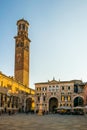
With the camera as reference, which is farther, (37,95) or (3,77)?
(37,95)

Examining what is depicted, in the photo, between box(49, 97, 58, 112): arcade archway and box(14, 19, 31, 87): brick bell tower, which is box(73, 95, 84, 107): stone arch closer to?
box(49, 97, 58, 112): arcade archway

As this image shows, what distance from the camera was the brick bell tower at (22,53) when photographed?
90.2 metres

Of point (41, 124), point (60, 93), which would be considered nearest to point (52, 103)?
point (60, 93)

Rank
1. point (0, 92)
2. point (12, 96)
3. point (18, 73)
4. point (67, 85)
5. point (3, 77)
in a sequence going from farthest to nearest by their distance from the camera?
1. point (18, 73)
2. point (67, 85)
3. point (12, 96)
4. point (3, 77)
5. point (0, 92)

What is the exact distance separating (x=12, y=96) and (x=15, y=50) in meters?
31.0

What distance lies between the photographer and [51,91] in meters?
75.1

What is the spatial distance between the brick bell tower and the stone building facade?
13907 mm

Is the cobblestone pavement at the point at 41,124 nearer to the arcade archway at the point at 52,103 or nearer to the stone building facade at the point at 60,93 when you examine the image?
the stone building facade at the point at 60,93

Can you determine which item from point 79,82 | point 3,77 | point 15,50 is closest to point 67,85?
point 79,82

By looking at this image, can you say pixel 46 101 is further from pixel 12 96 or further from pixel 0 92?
pixel 0 92

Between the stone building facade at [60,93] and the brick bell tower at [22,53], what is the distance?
13.9 metres

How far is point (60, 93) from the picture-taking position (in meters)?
73.5

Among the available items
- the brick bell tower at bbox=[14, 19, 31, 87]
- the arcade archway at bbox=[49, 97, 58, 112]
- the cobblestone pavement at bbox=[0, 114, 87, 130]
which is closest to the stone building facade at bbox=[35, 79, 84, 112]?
the arcade archway at bbox=[49, 97, 58, 112]

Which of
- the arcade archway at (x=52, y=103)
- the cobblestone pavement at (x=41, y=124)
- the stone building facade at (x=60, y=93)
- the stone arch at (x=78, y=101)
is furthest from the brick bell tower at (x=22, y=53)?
the cobblestone pavement at (x=41, y=124)
